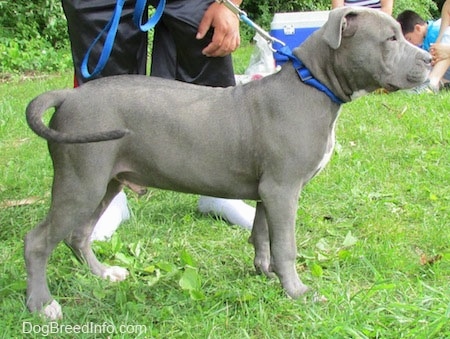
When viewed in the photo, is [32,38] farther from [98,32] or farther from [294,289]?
[294,289]

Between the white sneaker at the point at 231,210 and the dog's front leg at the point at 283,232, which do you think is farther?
the white sneaker at the point at 231,210

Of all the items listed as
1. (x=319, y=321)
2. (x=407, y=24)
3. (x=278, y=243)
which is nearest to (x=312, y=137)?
(x=278, y=243)

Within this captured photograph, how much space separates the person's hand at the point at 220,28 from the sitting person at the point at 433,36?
448 cm

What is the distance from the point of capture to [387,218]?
150 inches

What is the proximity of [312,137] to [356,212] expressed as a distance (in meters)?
1.33

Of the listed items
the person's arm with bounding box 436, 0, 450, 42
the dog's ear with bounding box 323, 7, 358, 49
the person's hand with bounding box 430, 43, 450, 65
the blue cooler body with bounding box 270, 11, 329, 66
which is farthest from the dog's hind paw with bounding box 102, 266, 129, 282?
the person's arm with bounding box 436, 0, 450, 42

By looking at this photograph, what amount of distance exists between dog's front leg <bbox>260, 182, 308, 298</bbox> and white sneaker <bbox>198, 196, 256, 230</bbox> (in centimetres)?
87

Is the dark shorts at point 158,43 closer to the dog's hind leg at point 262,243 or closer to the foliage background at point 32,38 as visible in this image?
the dog's hind leg at point 262,243

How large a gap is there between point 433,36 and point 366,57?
6411 millimetres

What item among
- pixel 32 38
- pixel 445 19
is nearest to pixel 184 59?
pixel 445 19

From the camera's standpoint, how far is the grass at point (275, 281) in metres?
2.64

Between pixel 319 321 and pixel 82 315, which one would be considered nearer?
pixel 319 321

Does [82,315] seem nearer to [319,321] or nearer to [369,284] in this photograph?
[319,321]

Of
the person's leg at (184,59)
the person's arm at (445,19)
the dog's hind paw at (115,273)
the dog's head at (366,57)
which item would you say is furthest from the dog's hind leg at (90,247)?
the person's arm at (445,19)
